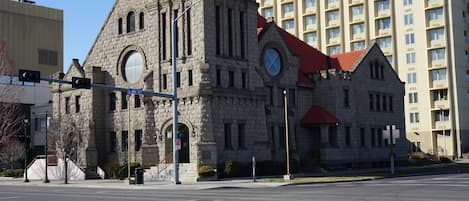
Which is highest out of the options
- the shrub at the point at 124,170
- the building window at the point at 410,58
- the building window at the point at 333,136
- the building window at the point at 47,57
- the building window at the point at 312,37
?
the building window at the point at 312,37

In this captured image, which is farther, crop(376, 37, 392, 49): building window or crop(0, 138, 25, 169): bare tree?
crop(376, 37, 392, 49): building window

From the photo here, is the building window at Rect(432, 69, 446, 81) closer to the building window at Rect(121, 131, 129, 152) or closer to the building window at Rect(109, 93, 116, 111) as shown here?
the building window at Rect(109, 93, 116, 111)

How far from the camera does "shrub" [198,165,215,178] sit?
1737 inches

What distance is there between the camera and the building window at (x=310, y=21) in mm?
108438

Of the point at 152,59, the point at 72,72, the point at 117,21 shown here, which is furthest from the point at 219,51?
the point at 72,72

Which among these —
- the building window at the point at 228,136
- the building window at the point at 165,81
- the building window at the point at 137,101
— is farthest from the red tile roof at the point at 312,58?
the building window at the point at 228,136

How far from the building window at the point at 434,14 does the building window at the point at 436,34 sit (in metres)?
1.62

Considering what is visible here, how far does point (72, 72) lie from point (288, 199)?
38.0 metres

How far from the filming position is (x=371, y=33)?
331ft

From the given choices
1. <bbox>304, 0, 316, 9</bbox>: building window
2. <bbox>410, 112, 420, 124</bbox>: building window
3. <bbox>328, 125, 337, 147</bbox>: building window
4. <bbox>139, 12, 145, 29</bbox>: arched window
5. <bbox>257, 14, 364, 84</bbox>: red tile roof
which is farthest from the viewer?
<bbox>304, 0, 316, 9</bbox>: building window

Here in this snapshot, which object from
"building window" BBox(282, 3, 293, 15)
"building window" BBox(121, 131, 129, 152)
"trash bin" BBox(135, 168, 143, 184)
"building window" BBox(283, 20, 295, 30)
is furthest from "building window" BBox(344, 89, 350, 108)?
"building window" BBox(282, 3, 293, 15)

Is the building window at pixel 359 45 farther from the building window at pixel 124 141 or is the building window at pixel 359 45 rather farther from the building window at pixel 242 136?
the building window at pixel 124 141

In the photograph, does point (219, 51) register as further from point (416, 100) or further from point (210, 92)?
point (416, 100)

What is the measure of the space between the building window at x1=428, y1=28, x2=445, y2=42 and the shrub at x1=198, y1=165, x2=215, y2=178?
5891 centimetres
